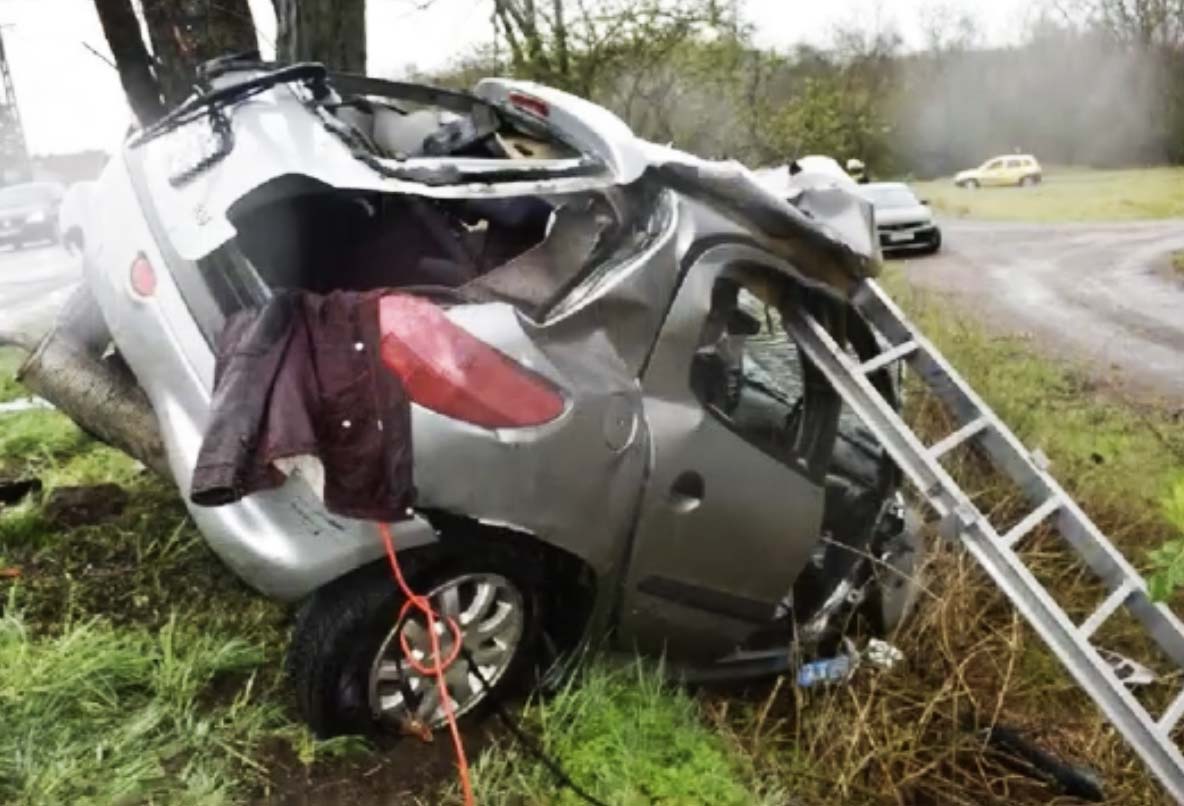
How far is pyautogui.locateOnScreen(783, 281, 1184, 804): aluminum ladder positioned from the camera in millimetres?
2938

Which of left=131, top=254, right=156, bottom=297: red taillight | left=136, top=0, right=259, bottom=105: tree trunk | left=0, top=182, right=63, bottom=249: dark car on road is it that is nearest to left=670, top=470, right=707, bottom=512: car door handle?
left=131, top=254, right=156, bottom=297: red taillight

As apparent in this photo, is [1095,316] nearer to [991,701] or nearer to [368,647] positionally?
[991,701]

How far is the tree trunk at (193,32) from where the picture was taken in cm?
630

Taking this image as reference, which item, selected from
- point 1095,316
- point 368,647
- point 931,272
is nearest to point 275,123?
point 368,647

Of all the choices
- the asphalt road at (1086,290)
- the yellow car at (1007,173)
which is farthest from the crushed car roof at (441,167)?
the yellow car at (1007,173)

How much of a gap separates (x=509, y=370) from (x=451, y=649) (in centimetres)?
70

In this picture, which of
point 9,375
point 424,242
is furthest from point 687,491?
point 9,375

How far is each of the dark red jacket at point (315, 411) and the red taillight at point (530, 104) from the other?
129 centimetres

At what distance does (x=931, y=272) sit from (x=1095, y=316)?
573 cm

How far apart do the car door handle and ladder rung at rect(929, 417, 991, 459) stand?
68cm

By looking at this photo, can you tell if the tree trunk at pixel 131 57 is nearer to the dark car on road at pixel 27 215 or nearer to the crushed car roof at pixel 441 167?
the crushed car roof at pixel 441 167

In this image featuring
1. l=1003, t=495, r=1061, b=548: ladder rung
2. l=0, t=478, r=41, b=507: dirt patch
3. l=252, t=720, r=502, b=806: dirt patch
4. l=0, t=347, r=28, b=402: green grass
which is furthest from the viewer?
l=0, t=347, r=28, b=402: green grass

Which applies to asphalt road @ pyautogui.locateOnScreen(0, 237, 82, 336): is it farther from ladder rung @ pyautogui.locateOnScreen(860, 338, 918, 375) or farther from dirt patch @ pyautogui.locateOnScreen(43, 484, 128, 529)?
ladder rung @ pyautogui.locateOnScreen(860, 338, 918, 375)

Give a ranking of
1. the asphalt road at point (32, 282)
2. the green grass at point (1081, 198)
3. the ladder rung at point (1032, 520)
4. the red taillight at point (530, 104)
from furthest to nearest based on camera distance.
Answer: the green grass at point (1081, 198)
the asphalt road at point (32, 282)
the red taillight at point (530, 104)
the ladder rung at point (1032, 520)
